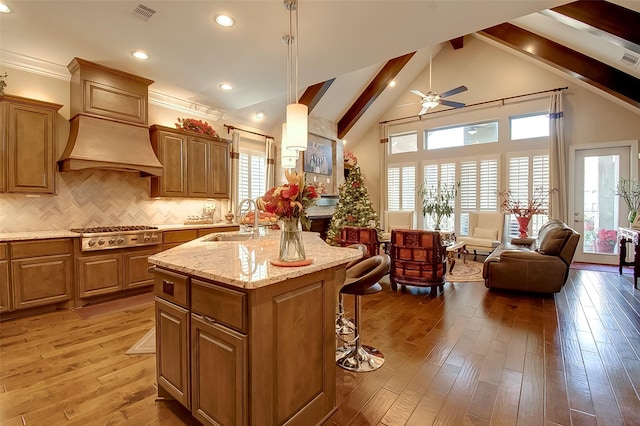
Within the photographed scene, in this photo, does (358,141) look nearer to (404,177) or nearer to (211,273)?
(404,177)

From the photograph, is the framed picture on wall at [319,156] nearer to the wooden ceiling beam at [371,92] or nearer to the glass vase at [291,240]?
the wooden ceiling beam at [371,92]

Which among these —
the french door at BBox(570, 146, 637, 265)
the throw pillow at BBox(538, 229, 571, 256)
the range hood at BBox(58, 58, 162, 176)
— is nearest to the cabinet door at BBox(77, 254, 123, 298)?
the range hood at BBox(58, 58, 162, 176)

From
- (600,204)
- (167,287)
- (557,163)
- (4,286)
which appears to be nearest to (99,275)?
(4,286)

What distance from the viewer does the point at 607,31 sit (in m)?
3.63

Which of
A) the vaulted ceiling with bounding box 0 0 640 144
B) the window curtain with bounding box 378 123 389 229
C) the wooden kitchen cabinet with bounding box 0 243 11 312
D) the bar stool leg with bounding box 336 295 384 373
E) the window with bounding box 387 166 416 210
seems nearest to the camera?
the bar stool leg with bounding box 336 295 384 373

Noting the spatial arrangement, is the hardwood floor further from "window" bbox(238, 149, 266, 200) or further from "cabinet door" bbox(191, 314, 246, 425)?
"window" bbox(238, 149, 266, 200)

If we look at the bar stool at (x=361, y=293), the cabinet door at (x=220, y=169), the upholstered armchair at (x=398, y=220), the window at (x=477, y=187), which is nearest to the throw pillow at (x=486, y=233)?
the window at (x=477, y=187)

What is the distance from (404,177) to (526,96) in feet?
10.8

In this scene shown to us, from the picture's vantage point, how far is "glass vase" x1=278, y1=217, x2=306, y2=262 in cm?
165

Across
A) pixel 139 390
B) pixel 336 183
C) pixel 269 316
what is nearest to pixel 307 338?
pixel 269 316

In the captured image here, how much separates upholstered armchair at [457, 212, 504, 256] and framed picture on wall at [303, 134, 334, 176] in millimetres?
3663

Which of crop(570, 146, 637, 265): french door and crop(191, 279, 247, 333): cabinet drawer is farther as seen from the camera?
crop(570, 146, 637, 265): french door

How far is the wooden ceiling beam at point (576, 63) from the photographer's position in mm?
4945

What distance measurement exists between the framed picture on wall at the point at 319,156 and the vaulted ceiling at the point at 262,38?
91.1 inches
